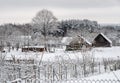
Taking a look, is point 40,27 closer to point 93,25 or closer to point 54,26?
point 54,26

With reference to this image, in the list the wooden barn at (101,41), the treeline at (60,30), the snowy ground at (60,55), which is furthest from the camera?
the treeline at (60,30)

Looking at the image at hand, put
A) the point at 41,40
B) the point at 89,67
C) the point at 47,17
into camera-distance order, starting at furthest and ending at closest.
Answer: the point at 47,17, the point at 41,40, the point at 89,67

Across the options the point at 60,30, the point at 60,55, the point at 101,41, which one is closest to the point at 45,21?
the point at 60,30

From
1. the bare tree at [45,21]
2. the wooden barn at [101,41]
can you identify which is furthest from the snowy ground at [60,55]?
the bare tree at [45,21]

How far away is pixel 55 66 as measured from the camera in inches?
490

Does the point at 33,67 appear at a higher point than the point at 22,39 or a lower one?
higher

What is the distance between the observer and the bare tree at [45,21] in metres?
57.7

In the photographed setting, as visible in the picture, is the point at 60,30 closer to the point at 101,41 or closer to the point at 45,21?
the point at 45,21

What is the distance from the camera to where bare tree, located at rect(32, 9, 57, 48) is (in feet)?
189

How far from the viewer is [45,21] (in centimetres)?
5812

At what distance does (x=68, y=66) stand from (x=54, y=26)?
4498cm

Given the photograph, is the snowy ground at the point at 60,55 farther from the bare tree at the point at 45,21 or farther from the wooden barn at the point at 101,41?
the bare tree at the point at 45,21

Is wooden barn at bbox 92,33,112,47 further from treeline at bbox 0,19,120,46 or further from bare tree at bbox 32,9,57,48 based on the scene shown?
bare tree at bbox 32,9,57,48

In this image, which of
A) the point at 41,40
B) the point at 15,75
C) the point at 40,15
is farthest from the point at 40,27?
the point at 15,75
